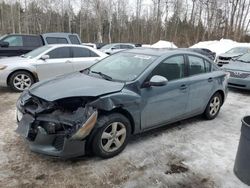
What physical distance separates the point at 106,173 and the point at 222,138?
2.42 metres

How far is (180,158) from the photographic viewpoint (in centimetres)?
394

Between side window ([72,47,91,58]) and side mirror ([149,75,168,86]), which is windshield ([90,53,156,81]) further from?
side window ([72,47,91,58])

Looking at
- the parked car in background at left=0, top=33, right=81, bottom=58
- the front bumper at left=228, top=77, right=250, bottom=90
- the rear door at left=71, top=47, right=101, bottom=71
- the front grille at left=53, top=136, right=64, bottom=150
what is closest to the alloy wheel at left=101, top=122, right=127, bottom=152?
the front grille at left=53, top=136, right=64, bottom=150

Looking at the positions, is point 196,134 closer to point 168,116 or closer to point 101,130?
point 168,116

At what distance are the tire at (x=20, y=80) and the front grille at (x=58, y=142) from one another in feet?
15.5

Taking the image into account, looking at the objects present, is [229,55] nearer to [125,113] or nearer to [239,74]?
[239,74]

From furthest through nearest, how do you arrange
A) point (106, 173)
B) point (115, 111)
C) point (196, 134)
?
point (196, 134) < point (115, 111) < point (106, 173)

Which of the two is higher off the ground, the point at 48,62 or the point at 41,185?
the point at 48,62

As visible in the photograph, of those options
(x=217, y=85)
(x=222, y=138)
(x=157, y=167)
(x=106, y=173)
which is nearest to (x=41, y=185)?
(x=106, y=173)

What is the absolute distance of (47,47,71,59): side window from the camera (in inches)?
315

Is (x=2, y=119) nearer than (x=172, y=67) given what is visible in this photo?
No

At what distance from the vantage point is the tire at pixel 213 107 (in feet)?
18.4

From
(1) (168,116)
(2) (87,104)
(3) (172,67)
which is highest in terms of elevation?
(3) (172,67)

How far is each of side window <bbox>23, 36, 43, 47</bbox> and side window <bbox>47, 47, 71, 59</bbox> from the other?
279 centimetres
